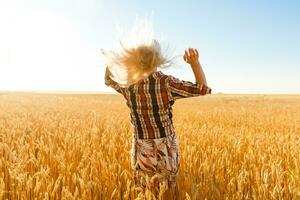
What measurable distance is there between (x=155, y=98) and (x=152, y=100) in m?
Result: 0.03

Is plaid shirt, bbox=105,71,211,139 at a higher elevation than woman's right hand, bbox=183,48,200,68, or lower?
lower

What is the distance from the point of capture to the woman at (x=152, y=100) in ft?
9.01

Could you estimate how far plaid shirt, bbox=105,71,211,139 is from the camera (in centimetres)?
274

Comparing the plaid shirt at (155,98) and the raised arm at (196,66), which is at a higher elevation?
the raised arm at (196,66)

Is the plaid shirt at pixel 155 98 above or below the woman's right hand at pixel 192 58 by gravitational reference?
below

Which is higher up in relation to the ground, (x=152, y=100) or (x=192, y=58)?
(x=192, y=58)

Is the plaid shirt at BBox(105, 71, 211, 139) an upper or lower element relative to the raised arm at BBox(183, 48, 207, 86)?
lower

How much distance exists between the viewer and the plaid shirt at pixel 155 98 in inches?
108

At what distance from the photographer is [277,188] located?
8.89ft

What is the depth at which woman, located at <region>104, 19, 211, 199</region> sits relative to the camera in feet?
9.01

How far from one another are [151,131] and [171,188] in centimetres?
49

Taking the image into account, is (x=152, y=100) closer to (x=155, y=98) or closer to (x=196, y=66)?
(x=155, y=98)

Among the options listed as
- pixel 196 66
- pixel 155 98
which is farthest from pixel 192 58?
pixel 155 98

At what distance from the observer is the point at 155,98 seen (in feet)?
9.31
